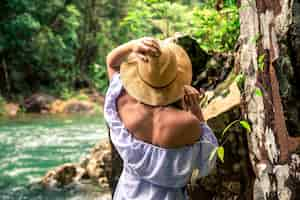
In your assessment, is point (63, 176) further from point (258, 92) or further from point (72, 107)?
point (72, 107)

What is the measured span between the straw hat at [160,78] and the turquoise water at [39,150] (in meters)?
4.01

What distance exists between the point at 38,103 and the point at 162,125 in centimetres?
1590

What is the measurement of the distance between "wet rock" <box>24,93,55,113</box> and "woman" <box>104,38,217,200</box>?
49.9 feet

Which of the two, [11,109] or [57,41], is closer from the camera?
[11,109]

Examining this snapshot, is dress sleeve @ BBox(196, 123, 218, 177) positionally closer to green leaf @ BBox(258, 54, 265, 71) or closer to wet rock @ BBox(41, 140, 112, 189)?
green leaf @ BBox(258, 54, 265, 71)

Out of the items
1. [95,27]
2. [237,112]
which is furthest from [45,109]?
[237,112]

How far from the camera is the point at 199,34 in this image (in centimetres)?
425

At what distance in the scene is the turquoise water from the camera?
5.84 metres

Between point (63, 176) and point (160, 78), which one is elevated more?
point (160, 78)

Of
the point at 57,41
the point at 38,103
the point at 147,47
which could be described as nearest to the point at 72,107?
the point at 38,103

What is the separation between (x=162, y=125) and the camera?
1.61 meters

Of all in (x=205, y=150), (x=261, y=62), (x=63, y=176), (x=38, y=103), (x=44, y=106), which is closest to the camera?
(x=261, y=62)

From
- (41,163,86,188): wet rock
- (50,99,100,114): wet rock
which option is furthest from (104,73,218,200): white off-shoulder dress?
(50,99,100,114): wet rock

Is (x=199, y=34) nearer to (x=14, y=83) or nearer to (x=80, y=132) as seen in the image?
(x=80, y=132)
